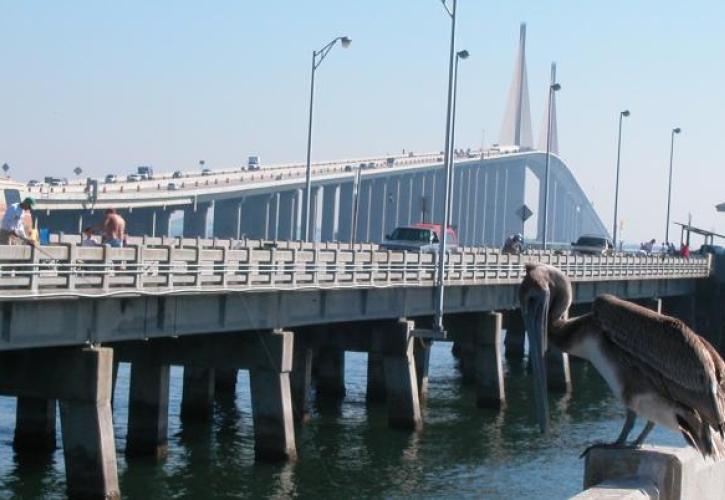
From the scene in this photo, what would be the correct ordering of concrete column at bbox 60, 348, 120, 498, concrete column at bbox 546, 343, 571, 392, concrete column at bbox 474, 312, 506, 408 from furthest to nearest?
concrete column at bbox 546, 343, 571, 392, concrete column at bbox 474, 312, 506, 408, concrete column at bbox 60, 348, 120, 498

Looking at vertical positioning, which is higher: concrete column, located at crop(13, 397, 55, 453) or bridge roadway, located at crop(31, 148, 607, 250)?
bridge roadway, located at crop(31, 148, 607, 250)

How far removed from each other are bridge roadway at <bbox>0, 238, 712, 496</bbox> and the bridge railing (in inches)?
1.8

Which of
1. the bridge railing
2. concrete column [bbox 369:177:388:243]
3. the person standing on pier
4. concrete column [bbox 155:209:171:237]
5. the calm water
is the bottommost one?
the calm water

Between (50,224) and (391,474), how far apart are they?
68.1 m

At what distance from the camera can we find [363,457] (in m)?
35.7

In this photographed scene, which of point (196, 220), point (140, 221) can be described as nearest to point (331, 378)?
point (140, 221)

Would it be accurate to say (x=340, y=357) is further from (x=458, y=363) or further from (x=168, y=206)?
(x=168, y=206)

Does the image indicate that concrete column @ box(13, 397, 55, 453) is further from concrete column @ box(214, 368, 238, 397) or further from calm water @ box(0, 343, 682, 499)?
concrete column @ box(214, 368, 238, 397)

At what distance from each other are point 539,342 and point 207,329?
830 inches

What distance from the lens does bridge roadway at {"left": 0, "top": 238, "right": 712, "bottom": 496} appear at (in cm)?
2528

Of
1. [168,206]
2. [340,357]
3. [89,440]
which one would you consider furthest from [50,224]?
[89,440]

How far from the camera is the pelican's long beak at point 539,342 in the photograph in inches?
380

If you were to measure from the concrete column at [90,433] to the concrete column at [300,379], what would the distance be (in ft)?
47.8

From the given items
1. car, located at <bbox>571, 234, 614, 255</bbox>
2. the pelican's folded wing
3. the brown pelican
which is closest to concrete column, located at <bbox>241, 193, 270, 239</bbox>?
car, located at <bbox>571, 234, 614, 255</bbox>
